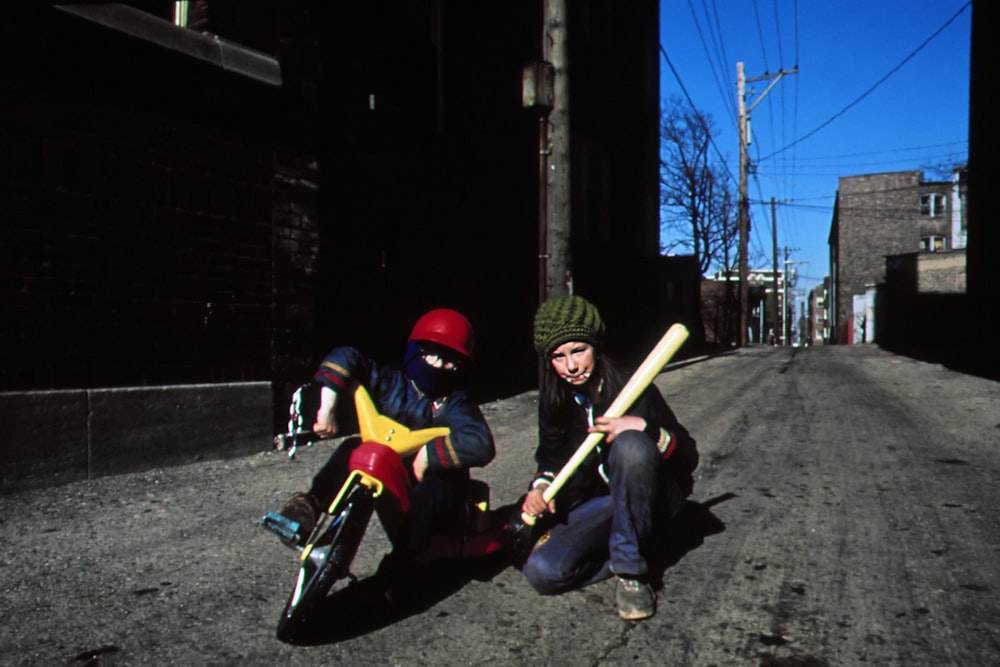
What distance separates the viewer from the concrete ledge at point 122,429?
4.68m

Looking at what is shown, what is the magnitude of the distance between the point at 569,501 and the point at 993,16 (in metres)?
17.9

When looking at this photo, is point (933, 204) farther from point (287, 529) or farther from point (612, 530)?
point (287, 529)

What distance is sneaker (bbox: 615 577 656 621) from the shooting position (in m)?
2.65

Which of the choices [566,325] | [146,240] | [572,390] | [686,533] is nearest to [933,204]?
[686,533]

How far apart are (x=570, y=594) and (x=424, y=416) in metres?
0.91

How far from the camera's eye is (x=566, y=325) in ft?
9.32

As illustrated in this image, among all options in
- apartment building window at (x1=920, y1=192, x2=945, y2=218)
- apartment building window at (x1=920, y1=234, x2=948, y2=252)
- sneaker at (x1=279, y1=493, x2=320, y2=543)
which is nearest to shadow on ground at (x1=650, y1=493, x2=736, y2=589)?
sneaker at (x1=279, y1=493, x2=320, y2=543)

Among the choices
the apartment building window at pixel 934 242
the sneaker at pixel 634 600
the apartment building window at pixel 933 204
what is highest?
the apartment building window at pixel 933 204

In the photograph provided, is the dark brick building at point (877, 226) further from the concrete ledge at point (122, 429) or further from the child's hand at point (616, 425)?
the child's hand at point (616, 425)

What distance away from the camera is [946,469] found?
5.16 m

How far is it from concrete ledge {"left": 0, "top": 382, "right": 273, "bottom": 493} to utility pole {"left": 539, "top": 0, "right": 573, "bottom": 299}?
2.68 metres

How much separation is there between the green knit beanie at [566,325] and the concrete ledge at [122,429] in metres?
3.56

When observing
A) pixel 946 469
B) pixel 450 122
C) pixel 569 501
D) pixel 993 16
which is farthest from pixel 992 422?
pixel 993 16

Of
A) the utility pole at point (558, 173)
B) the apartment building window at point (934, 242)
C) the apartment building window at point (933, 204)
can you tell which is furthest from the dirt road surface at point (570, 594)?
the apartment building window at point (933, 204)
